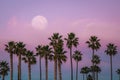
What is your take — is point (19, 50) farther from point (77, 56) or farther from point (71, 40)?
point (77, 56)

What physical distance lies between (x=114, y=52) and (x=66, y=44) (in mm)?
26406

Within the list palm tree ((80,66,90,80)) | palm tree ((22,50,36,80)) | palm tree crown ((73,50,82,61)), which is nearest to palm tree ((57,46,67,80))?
palm tree ((22,50,36,80))

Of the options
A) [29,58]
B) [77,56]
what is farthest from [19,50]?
[77,56]

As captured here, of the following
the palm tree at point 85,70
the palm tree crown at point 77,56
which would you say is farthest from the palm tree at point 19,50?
the palm tree at point 85,70

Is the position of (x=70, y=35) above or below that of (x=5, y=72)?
above

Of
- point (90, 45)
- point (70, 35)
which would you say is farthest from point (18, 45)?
point (90, 45)

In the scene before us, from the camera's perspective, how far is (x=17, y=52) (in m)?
100

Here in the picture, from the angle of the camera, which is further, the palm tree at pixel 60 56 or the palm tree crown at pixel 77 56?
the palm tree crown at pixel 77 56

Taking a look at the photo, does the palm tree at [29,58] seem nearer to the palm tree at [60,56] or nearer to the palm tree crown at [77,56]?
the palm tree at [60,56]

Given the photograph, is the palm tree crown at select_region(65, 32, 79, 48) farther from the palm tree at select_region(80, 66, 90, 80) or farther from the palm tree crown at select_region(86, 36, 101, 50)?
the palm tree at select_region(80, 66, 90, 80)

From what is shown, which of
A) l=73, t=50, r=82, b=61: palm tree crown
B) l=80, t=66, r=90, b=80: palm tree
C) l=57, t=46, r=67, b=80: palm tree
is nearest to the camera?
l=57, t=46, r=67, b=80: palm tree

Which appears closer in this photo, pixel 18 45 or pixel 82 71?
pixel 18 45

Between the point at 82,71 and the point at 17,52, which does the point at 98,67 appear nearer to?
the point at 82,71

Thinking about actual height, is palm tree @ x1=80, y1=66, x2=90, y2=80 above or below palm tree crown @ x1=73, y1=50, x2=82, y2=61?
below
